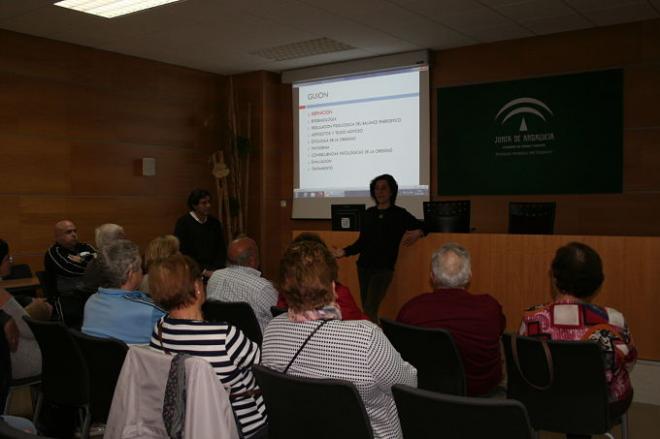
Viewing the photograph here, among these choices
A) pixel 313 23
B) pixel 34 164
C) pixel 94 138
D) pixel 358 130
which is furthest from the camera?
pixel 358 130

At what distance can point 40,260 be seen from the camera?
661 centimetres

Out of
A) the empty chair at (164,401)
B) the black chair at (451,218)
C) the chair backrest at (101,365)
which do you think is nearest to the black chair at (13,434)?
the empty chair at (164,401)

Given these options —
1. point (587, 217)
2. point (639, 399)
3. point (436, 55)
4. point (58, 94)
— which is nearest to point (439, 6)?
point (436, 55)

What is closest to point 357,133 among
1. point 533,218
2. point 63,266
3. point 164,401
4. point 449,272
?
point 533,218

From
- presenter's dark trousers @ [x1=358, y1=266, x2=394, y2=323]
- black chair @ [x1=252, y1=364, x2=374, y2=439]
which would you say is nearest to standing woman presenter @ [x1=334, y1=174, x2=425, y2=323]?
presenter's dark trousers @ [x1=358, y1=266, x2=394, y2=323]

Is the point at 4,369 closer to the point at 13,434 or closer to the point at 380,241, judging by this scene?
the point at 13,434

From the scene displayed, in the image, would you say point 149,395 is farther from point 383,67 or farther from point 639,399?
point 383,67

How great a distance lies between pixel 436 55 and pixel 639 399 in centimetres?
447

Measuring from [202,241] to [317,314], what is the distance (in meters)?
3.95

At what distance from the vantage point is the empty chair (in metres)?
1.88

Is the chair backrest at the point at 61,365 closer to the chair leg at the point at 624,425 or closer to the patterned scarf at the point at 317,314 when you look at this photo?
the patterned scarf at the point at 317,314

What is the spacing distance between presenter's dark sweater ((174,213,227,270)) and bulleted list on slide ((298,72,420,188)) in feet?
7.45

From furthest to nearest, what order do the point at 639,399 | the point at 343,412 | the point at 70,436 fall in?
the point at 639,399, the point at 70,436, the point at 343,412

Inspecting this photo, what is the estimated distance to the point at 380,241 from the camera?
502 cm
